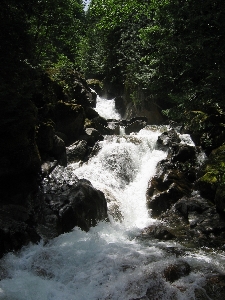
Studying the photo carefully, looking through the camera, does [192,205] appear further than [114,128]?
A: No

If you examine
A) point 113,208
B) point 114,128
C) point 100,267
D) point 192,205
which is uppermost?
point 114,128

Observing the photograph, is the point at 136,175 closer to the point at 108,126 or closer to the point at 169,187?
the point at 169,187

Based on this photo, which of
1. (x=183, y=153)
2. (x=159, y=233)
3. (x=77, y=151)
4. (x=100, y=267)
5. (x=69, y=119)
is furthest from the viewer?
(x=69, y=119)

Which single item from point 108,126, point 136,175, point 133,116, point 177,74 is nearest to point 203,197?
point 136,175

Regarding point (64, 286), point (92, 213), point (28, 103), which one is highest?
point (28, 103)

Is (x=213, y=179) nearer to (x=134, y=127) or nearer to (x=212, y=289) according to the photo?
(x=212, y=289)

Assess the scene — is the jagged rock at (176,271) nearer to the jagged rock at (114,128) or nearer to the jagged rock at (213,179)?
the jagged rock at (213,179)

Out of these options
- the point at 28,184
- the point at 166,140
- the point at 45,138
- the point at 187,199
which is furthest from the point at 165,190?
the point at 28,184

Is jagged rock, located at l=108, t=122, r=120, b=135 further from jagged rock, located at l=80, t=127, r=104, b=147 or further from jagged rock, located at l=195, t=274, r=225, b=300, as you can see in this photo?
jagged rock, located at l=195, t=274, r=225, b=300

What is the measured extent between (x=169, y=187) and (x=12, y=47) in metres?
8.48

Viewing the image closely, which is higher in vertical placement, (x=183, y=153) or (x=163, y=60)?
(x=163, y=60)

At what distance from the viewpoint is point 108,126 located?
2273 centimetres

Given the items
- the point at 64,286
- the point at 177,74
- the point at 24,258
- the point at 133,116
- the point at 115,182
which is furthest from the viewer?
the point at 133,116

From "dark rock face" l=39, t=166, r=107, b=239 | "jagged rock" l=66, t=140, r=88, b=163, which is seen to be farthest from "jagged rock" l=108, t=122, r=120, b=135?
"dark rock face" l=39, t=166, r=107, b=239
